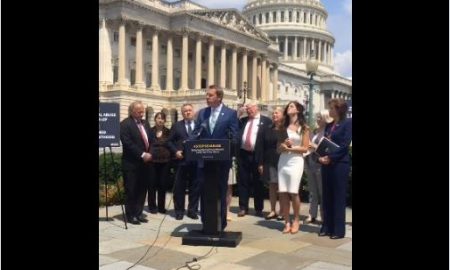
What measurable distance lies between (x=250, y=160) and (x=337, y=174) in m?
2.63

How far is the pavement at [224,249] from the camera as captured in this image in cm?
659

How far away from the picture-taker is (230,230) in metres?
8.88

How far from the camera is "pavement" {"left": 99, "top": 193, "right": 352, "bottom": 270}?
6.59m

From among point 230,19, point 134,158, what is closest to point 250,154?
point 134,158

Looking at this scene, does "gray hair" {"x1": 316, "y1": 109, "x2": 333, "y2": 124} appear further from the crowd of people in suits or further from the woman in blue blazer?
the woman in blue blazer

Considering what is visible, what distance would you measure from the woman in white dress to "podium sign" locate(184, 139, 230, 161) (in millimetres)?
1280

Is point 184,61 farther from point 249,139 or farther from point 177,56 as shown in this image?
point 249,139

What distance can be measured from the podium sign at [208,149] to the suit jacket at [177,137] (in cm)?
267

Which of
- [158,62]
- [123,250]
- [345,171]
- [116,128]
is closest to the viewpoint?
[123,250]

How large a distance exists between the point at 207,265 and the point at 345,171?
2906 mm

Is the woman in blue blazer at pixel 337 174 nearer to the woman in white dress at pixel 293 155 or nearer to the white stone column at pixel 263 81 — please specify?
the woman in white dress at pixel 293 155
